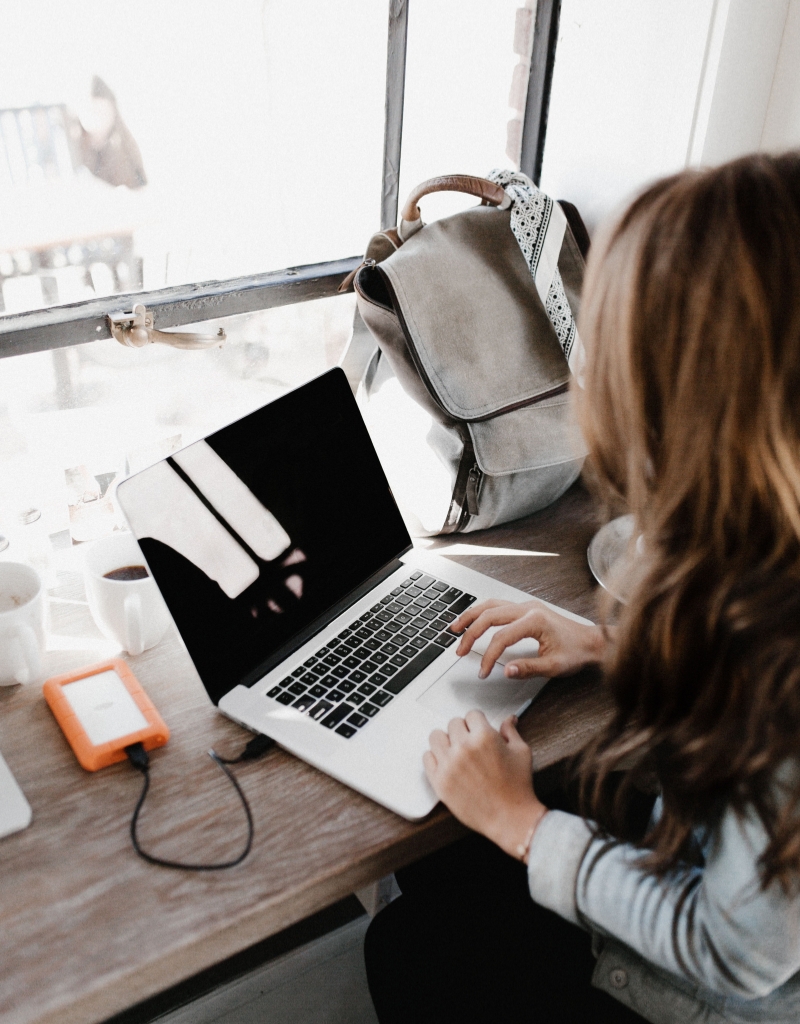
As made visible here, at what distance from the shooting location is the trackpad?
78cm

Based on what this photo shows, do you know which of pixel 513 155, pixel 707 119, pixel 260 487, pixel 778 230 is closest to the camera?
pixel 778 230

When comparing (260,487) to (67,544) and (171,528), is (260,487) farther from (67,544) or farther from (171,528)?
(67,544)

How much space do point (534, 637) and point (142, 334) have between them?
23.3 inches

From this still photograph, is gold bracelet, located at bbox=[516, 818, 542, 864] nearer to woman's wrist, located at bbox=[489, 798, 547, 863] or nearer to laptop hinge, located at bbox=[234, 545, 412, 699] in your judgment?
woman's wrist, located at bbox=[489, 798, 547, 863]

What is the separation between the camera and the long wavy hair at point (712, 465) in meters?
0.51

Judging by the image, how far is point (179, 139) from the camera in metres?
1.05

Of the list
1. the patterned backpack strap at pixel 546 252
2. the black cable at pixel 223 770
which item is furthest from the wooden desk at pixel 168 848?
the patterned backpack strap at pixel 546 252

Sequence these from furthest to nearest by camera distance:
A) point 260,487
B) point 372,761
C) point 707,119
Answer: point 707,119 → point 260,487 → point 372,761

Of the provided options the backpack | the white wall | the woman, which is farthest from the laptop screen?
the white wall

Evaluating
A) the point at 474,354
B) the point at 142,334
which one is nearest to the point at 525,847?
the point at 474,354

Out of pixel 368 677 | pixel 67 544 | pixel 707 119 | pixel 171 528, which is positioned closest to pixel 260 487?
pixel 171 528

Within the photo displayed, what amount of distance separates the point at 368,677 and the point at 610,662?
27cm

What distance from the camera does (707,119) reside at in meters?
1.10

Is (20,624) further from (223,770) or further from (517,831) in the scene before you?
(517,831)
